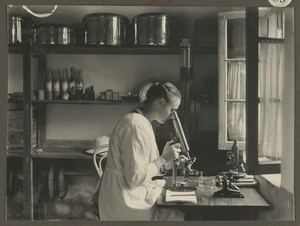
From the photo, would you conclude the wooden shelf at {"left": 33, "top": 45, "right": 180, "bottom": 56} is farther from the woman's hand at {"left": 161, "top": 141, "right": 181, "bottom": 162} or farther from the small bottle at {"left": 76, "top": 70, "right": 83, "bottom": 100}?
the woman's hand at {"left": 161, "top": 141, "right": 181, "bottom": 162}

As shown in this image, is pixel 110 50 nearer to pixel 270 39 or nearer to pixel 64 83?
pixel 64 83

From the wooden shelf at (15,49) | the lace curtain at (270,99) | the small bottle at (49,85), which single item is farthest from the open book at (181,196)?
the wooden shelf at (15,49)

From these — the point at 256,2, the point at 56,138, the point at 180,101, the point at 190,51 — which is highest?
the point at 256,2

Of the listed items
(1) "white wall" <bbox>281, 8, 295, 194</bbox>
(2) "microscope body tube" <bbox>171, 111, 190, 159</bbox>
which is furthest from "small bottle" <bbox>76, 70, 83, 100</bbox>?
(1) "white wall" <bbox>281, 8, 295, 194</bbox>

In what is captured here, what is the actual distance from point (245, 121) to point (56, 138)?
2.08 feet

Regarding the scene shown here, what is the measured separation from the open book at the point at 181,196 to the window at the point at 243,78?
0.19 metres

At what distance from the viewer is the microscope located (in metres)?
1.49

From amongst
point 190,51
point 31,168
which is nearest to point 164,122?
point 190,51

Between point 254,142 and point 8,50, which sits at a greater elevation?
point 8,50

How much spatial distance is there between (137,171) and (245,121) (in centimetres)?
40

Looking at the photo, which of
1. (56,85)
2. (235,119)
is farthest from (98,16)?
(235,119)

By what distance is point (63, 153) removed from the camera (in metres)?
1.50

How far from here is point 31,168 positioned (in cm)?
151

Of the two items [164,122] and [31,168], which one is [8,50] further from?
[164,122]
